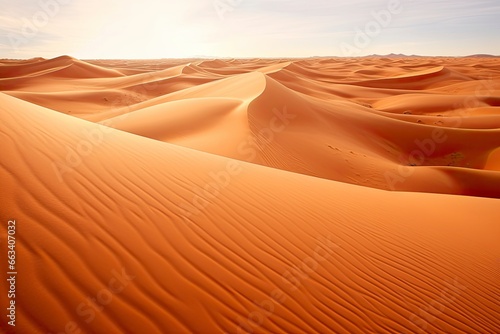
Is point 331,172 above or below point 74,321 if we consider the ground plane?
below

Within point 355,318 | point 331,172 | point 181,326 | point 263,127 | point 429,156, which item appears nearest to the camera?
point 181,326

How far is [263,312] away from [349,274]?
1.20 meters

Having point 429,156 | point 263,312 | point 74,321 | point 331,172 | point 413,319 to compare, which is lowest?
point 429,156

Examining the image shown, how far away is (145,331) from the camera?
1897mm

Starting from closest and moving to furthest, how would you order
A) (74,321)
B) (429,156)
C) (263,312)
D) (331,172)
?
(74,321) < (263,312) < (331,172) < (429,156)

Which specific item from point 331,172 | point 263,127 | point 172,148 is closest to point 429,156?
point 331,172

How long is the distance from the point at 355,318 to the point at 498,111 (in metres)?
22.8

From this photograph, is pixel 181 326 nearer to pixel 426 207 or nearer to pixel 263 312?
pixel 263 312

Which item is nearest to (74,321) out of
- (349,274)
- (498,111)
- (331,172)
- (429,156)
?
(349,274)

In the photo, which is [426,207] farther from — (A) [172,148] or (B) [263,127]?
(B) [263,127]

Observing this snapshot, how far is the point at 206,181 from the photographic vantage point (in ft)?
13.6

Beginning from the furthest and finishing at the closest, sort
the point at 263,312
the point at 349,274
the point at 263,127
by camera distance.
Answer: the point at 263,127 → the point at 349,274 → the point at 263,312

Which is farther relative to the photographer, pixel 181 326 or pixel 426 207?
pixel 426 207

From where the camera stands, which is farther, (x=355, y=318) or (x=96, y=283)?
(x=355, y=318)
